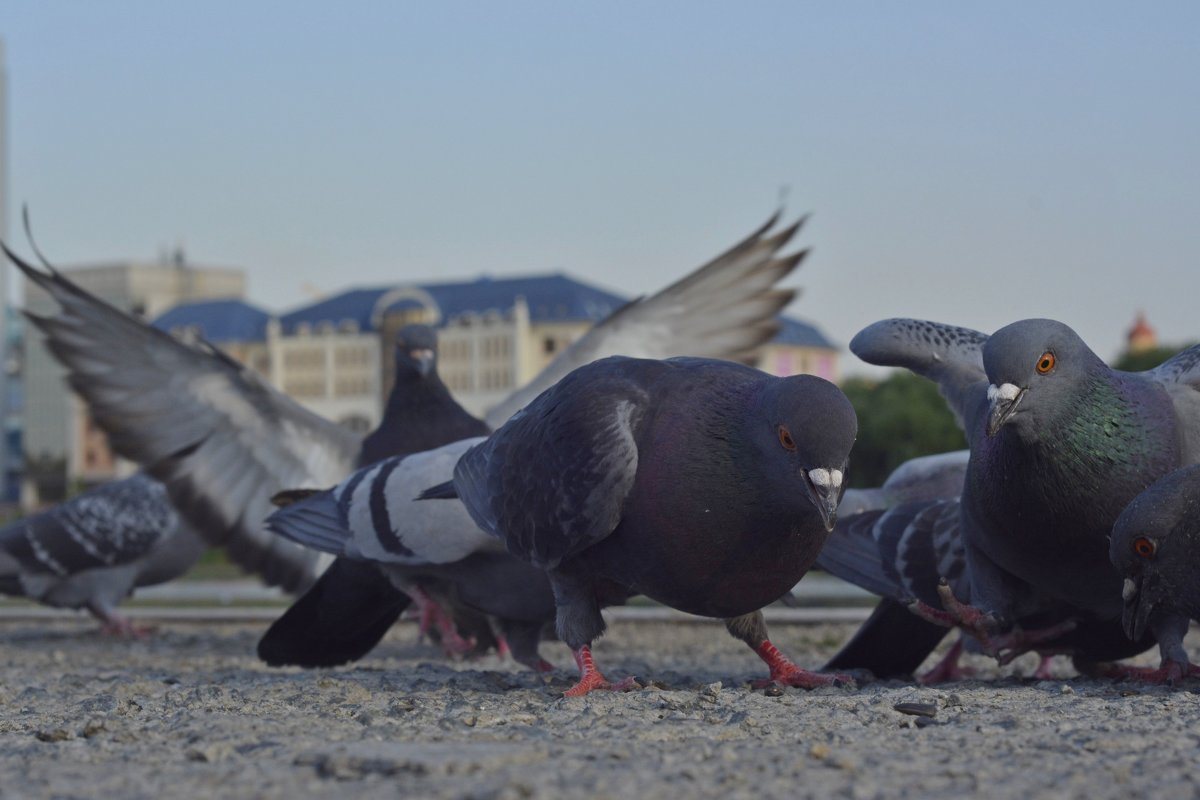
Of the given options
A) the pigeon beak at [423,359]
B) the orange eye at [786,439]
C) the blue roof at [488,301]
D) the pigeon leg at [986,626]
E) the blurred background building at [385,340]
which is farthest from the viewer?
the blurred background building at [385,340]

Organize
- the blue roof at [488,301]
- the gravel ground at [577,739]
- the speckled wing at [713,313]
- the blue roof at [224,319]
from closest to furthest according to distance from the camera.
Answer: the gravel ground at [577,739], the speckled wing at [713,313], the blue roof at [488,301], the blue roof at [224,319]

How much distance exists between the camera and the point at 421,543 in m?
6.61

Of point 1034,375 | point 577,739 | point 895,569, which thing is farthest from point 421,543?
point 1034,375

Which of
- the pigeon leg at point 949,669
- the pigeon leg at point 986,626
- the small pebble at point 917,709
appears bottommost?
the pigeon leg at point 949,669

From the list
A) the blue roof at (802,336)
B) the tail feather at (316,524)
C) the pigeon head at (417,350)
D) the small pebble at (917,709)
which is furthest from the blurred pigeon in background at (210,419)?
the blue roof at (802,336)

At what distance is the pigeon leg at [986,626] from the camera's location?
5535 mm

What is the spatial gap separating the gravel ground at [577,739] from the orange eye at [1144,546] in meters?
0.45

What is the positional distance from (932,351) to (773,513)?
1.90 metres

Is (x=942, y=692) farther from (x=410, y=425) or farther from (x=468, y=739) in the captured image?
(x=410, y=425)

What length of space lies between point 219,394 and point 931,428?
42.0 m

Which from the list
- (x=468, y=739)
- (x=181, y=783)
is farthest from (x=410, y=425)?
(x=181, y=783)

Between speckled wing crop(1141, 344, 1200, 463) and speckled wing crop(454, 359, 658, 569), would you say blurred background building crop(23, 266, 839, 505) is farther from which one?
speckled wing crop(454, 359, 658, 569)

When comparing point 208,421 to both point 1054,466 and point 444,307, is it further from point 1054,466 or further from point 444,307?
point 444,307

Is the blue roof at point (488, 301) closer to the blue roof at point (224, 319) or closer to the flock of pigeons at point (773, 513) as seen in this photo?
the blue roof at point (224, 319)
